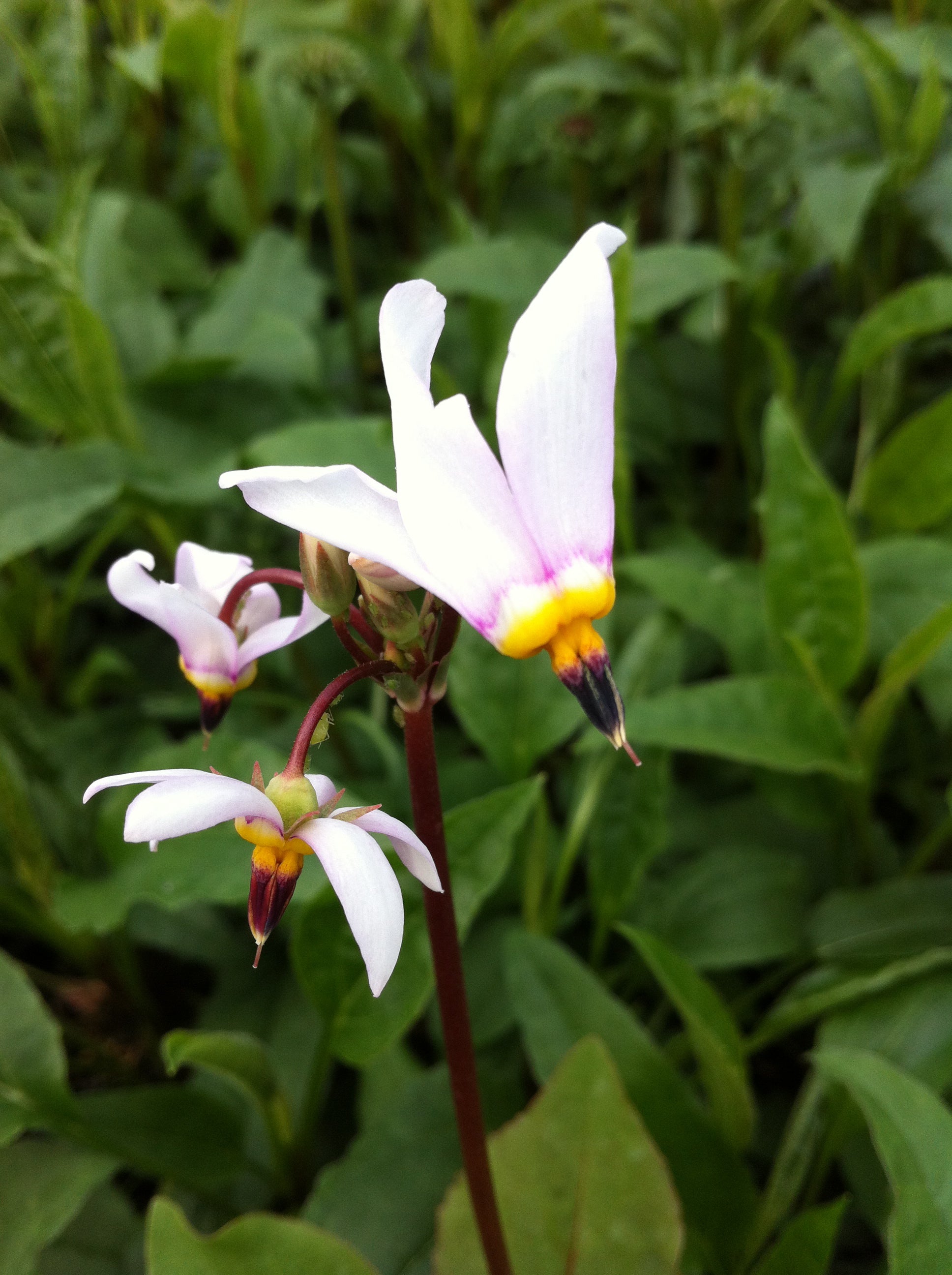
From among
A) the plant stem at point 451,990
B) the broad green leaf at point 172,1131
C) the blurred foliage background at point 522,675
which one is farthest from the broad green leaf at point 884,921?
the broad green leaf at point 172,1131

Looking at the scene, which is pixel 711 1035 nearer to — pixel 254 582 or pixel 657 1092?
pixel 657 1092

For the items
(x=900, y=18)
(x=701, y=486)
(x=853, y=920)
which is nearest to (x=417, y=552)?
(x=853, y=920)

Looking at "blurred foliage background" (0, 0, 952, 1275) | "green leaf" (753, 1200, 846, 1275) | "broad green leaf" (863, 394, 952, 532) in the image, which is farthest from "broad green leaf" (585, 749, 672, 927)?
"broad green leaf" (863, 394, 952, 532)

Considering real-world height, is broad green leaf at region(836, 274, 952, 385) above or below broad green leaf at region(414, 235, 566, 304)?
below

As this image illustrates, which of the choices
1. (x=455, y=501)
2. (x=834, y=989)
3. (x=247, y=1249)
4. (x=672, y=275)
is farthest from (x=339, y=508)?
(x=672, y=275)

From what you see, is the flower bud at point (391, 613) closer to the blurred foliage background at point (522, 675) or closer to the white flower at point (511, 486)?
the white flower at point (511, 486)

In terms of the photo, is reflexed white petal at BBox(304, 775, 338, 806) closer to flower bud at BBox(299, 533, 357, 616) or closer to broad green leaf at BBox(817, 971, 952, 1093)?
flower bud at BBox(299, 533, 357, 616)

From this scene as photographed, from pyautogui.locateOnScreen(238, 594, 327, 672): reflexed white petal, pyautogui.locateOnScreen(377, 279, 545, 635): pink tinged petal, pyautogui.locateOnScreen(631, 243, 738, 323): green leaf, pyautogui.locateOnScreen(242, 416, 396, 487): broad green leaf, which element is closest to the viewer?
pyautogui.locateOnScreen(377, 279, 545, 635): pink tinged petal
